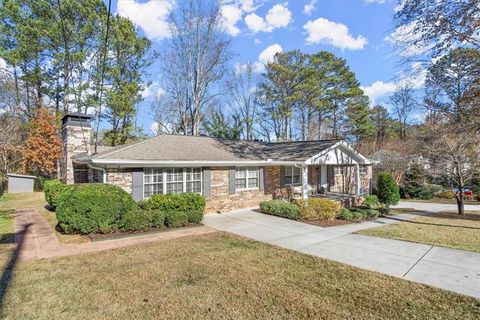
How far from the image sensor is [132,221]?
338 inches

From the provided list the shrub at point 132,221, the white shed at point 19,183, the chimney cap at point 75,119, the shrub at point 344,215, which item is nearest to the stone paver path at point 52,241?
the shrub at point 132,221

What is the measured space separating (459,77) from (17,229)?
1523 centimetres

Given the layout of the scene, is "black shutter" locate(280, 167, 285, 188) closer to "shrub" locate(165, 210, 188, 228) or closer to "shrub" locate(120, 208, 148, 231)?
"shrub" locate(165, 210, 188, 228)

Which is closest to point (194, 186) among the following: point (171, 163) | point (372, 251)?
point (171, 163)

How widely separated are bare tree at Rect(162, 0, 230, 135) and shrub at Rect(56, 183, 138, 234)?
52.9 ft

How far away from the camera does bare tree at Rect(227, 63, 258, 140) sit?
104ft

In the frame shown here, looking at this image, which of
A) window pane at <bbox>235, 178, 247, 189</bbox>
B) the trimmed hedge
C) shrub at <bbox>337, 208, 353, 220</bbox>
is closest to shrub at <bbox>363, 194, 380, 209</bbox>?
the trimmed hedge

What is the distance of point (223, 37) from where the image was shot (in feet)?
72.7

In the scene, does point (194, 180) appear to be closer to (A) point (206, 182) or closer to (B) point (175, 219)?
(A) point (206, 182)

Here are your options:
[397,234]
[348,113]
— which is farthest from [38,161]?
[348,113]

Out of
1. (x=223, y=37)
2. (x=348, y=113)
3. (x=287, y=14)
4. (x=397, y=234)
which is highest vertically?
(x=223, y=37)

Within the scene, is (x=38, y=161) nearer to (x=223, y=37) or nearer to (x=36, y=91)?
(x=36, y=91)

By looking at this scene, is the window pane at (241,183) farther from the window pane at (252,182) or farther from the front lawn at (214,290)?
the front lawn at (214,290)

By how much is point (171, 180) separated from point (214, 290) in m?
7.25
